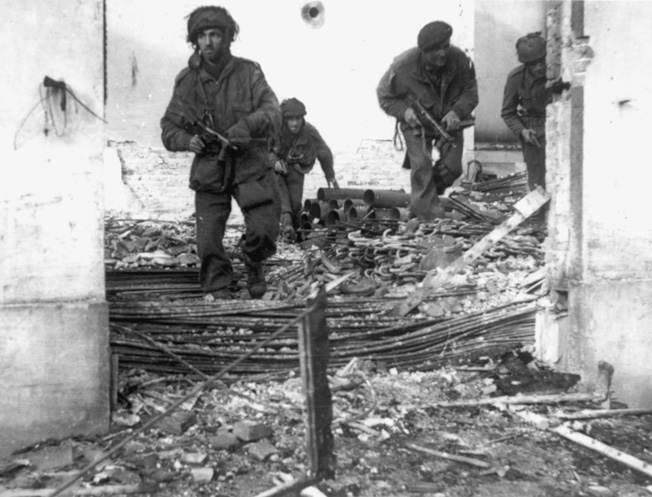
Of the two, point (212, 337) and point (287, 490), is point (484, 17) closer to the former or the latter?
point (212, 337)

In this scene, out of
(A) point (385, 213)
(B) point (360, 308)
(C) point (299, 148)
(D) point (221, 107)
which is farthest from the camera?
(C) point (299, 148)

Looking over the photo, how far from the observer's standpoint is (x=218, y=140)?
5129 mm

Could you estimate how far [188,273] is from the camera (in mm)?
5828

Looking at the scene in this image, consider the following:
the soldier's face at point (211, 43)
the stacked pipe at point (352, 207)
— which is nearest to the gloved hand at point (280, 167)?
the stacked pipe at point (352, 207)

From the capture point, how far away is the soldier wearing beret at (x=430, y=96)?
7.10 m

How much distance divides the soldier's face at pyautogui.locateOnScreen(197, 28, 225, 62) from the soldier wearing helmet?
13.1 feet

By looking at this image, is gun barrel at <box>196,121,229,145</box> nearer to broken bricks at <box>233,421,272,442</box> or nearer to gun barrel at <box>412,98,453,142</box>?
broken bricks at <box>233,421,272,442</box>

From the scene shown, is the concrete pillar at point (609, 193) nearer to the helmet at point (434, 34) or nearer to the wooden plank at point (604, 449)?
the wooden plank at point (604, 449)

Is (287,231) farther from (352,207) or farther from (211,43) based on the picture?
(211,43)

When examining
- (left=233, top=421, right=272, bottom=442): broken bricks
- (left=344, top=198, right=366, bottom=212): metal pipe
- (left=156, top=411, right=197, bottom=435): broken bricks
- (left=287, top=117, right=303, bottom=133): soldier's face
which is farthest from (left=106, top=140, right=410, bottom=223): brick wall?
(left=233, top=421, right=272, bottom=442): broken bricks

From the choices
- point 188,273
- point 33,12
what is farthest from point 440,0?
point 33,12

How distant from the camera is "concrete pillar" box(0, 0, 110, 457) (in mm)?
3363

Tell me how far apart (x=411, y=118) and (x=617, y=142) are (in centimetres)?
311

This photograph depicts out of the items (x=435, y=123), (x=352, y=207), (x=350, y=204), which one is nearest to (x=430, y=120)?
(x=435, y=123)
